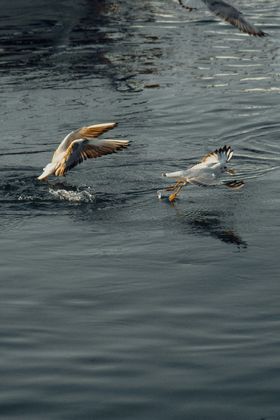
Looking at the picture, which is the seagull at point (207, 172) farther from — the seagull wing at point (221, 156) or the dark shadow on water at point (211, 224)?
the dark shadow on water at point (211, 224)

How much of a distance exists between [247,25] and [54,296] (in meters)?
9.13

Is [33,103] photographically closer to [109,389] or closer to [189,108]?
[189,108]

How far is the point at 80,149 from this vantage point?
44.7ft

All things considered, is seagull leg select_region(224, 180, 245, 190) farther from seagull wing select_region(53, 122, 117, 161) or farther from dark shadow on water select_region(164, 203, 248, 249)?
seagull wing select_region(53, 122, 117, 161)

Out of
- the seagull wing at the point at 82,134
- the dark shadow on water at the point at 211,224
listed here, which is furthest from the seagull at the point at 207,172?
the seagull wing at the point at 82,134

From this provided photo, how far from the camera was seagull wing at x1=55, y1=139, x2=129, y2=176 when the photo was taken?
13.5 metres

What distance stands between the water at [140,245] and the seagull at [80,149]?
43 cm

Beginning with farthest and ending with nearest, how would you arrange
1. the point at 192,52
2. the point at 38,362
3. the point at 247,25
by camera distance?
the point at 192,52 < the point at 247,25 < the point at 38,362

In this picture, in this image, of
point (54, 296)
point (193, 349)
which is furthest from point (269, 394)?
point (54, 296)

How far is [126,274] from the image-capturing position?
11.0m

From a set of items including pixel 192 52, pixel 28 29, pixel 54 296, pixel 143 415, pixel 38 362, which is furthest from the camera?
pixel 28 29

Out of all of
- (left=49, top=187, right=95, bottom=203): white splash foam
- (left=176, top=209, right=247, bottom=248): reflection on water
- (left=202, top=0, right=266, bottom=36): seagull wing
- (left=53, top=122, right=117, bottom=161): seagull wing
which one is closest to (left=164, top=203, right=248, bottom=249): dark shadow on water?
(left=176, top=209, right=247, bottom=248): reflection on water

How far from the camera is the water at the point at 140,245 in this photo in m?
8.53

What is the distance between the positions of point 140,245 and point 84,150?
87.6 inches
